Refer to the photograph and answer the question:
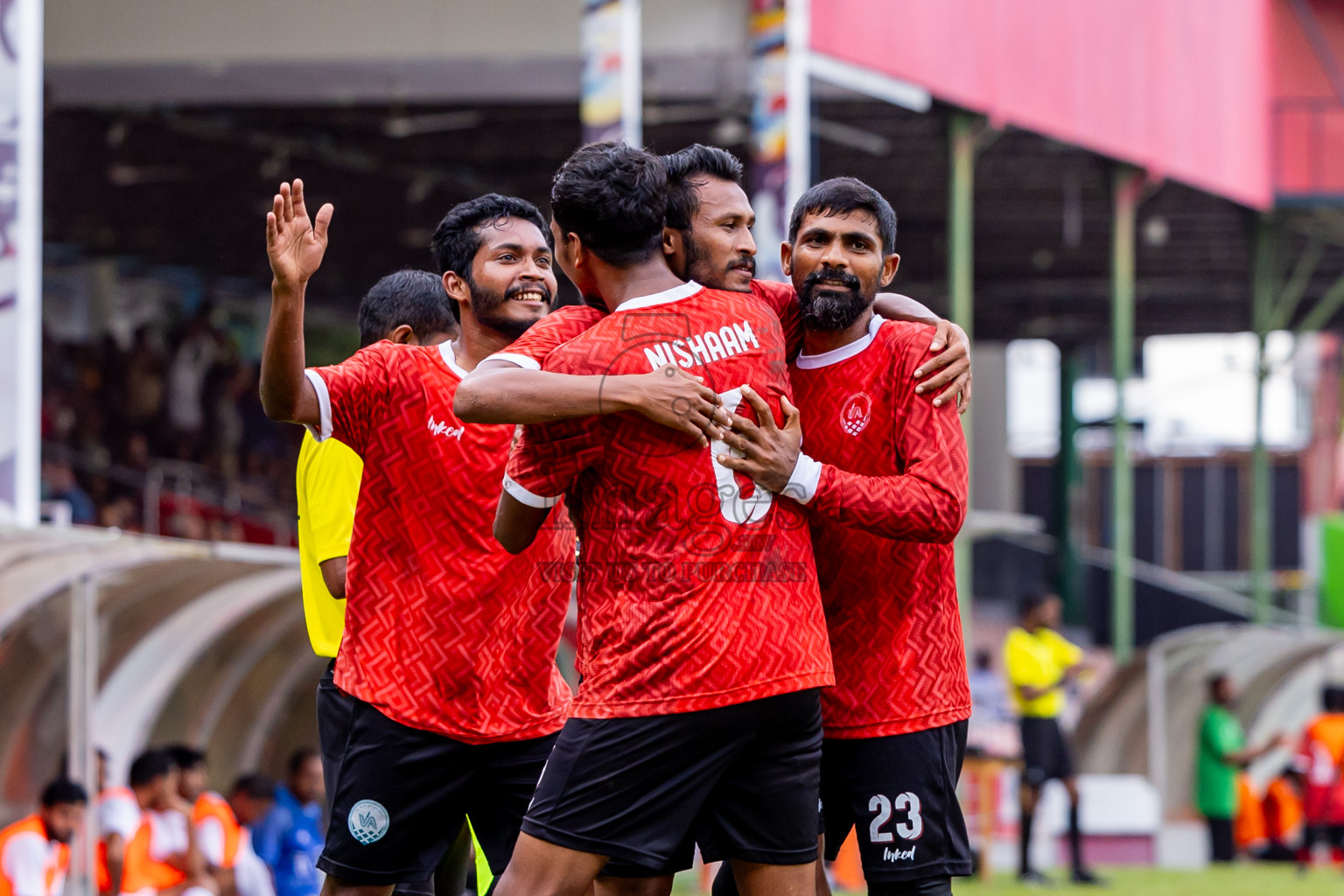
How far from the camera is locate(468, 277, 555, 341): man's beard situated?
4707 mm

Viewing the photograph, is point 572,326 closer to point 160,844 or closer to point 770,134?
point 160,844

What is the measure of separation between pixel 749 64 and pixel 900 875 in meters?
11.7

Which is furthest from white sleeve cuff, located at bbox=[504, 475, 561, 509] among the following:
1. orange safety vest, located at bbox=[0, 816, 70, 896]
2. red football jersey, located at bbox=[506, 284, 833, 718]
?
orange safety vest, located at bbox=[0, 816, 70, 896]

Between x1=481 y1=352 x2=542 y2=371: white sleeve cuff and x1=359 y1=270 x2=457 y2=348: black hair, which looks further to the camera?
x1=359 y1=270 x2=457 y2=348: black hair

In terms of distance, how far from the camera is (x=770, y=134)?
12875mm

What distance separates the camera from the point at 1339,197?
22266 mm

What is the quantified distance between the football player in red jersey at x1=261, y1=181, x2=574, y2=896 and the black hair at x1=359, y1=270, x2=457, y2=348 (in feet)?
2.26

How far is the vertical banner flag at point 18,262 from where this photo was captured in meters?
9.12

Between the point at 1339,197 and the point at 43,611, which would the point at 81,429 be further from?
the point at 1339,197

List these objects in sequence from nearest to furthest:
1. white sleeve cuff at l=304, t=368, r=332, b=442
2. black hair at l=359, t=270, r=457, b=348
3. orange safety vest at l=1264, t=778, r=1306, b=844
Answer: white sleeve cuff at l=304, t=368, r=332, b=442 < black hair at l=359, t=270, r=457, b=348 < orange safety vest at l=1264, t=778, r=1306, b=844

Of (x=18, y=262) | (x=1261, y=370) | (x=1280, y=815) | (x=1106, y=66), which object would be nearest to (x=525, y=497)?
(x=18, y=262)

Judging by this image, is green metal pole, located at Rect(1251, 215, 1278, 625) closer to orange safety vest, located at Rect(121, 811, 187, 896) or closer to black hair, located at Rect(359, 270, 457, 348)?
orange safety vest, located at Rect(121, 811, 187, 896)

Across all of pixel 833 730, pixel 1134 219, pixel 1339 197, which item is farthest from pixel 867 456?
pixel 1134 219

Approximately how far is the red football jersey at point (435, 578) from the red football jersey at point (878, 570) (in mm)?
776
